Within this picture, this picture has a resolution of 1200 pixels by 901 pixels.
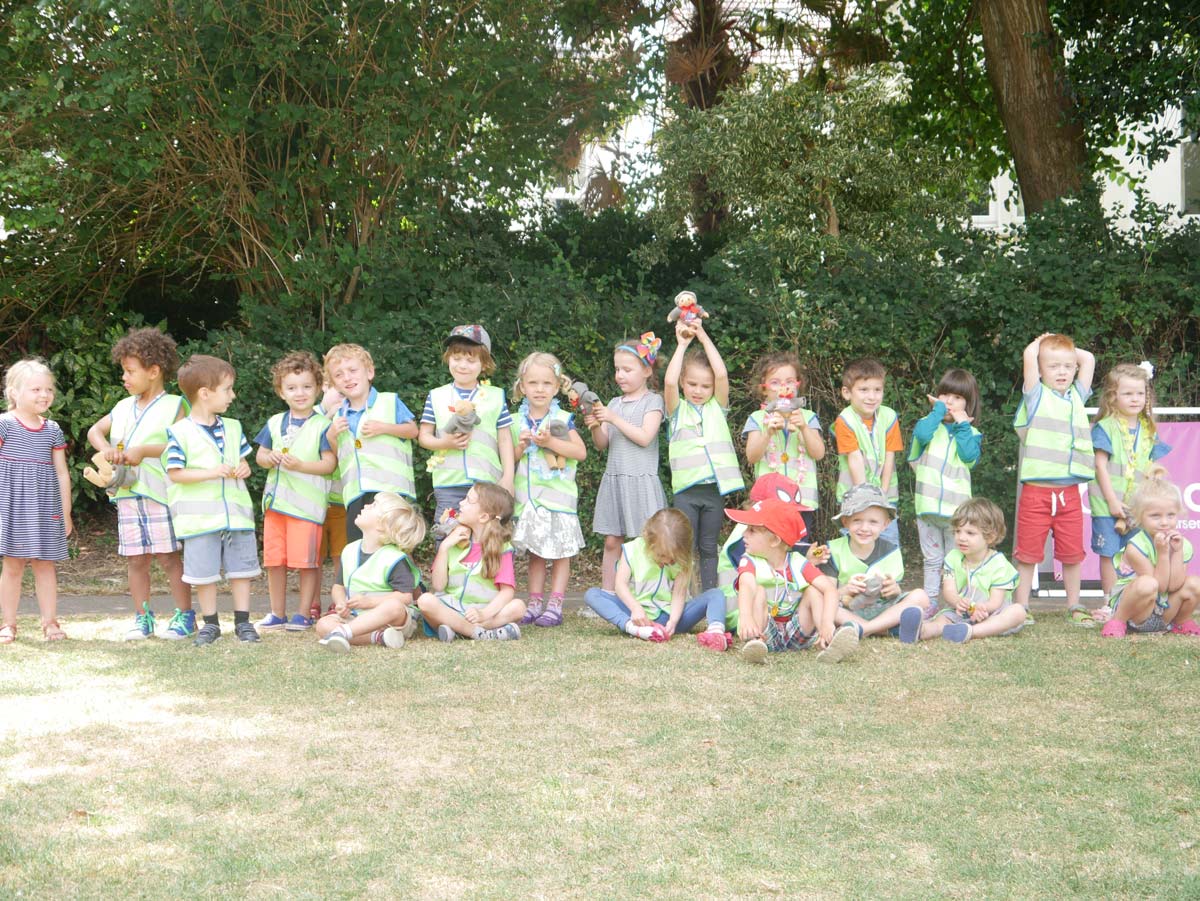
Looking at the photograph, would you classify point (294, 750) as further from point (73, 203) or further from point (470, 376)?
point (73, 203)

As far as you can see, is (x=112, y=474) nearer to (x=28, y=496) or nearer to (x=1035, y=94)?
(x=28, y=496)

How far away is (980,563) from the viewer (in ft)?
22.2

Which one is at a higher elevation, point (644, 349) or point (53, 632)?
point (644, 349)

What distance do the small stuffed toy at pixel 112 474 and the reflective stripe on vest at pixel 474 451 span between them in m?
1.66

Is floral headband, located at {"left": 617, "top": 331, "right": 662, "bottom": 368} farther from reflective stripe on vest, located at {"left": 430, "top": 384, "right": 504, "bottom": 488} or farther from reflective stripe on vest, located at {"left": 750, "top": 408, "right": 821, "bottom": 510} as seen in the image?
reflective stripe on vest, located at {"left": 430, "top": 384, "right": 504, "bottom": 488}

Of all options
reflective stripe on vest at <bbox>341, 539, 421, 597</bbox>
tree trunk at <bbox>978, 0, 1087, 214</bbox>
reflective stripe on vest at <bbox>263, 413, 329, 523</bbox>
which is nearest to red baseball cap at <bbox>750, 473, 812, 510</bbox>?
reflective stripe on vest at <bbox>341, 539, 421, 597</bbox>

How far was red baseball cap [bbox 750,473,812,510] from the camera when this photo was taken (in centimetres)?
673

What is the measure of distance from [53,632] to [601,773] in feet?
12.8

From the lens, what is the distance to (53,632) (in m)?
6.83

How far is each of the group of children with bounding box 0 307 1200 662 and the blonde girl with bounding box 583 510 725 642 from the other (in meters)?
0.01

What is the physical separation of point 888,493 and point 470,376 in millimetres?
2534

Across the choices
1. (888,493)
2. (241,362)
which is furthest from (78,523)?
(888,493)

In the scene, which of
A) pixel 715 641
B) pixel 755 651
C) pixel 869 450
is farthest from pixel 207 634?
pixel 869 450

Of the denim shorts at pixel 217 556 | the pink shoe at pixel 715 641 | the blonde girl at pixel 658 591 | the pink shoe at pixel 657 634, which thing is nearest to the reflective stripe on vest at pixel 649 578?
the blonde girl at pixel 658 591
